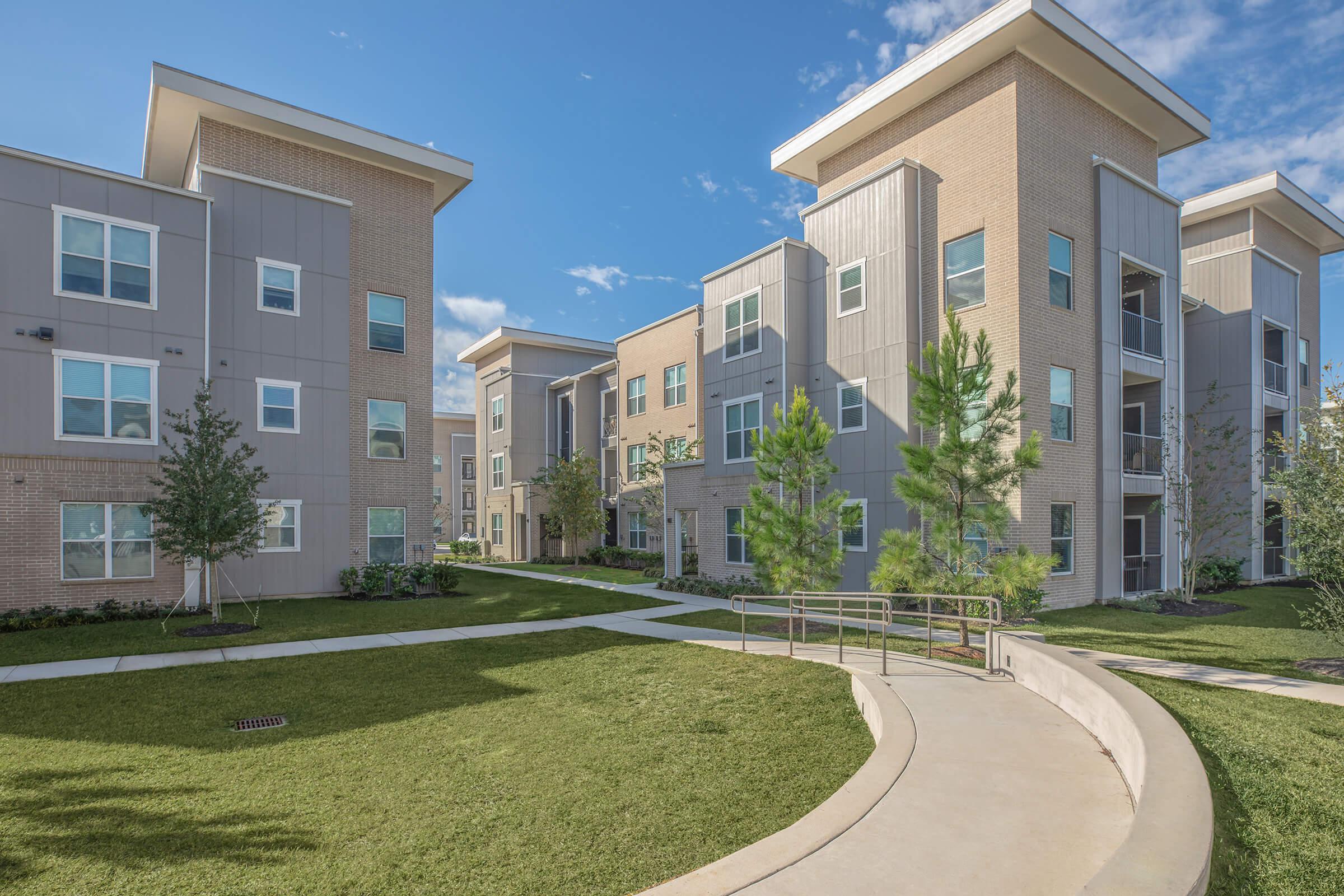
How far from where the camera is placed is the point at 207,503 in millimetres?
14383

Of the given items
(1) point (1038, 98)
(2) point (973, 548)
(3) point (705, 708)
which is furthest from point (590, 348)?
(3) point (705, 708)

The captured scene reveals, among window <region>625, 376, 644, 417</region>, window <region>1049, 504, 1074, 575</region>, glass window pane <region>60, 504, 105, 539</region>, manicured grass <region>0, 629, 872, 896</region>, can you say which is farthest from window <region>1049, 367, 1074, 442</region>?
glass window pane <region>60, 504, 105, 539</region>

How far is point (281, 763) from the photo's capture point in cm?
676

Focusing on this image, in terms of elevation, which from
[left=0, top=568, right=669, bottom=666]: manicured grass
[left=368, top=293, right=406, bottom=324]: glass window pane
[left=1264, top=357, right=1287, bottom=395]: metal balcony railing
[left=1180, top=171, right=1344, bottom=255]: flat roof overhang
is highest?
[left=1180, top=171, right=1344, bottom=255]: flat roof overhang

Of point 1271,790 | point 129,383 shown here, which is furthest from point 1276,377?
point 129,383

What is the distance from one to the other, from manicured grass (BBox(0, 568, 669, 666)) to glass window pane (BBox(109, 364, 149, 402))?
5.16 metres

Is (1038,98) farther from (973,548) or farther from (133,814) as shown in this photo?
(133,814)

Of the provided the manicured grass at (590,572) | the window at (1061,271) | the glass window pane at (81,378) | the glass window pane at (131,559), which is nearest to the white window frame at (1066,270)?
the window at (1061,271)

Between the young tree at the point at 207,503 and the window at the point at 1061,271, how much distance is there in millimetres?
18538

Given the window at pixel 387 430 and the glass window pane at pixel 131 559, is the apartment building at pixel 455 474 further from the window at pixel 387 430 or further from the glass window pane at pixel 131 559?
the glass window pane at pixel 131 559

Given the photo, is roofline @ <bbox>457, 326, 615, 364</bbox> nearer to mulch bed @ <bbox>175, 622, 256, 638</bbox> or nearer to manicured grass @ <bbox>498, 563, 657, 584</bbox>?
manicured grass @ <bbox>498, 563, 657, 584</bbox>

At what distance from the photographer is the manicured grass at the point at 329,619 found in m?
12.7

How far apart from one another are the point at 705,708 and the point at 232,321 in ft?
57.2

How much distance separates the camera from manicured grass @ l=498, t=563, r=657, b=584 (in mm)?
26312
